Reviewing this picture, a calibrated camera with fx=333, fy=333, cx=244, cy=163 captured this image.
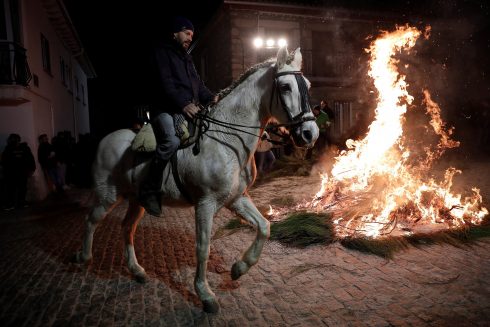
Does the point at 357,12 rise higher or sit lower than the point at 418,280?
higher

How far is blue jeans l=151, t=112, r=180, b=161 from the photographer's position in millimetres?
3771

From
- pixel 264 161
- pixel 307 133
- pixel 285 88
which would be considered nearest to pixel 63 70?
pixel 264 161

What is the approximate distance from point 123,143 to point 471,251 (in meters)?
5.42

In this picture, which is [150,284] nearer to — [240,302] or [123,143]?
[240,302]

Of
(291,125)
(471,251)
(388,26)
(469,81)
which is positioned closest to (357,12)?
(388,26)

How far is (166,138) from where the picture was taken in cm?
378

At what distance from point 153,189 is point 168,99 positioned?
1083mm

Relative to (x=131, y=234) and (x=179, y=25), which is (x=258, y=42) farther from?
(x=131, y=234)

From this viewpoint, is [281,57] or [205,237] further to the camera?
[205,237]

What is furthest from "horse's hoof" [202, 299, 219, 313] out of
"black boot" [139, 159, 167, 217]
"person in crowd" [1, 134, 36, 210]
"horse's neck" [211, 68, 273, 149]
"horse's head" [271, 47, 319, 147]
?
"person in crowd" [1, 134, 36, 210]

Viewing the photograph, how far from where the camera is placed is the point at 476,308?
11.5ft

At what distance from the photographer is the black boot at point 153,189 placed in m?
3.97

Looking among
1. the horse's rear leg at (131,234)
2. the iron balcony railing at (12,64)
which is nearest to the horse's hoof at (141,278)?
the horse's rear leg at (131,234)

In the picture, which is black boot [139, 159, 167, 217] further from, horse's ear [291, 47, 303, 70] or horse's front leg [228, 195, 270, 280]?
horse's ear [291, 47, 303, 70]
